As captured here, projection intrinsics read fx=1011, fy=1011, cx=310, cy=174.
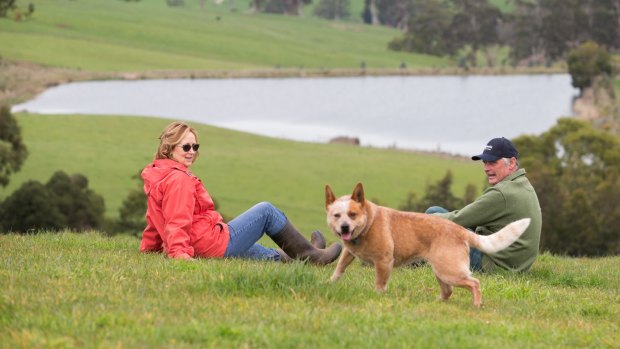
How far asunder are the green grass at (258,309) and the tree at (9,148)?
42.4 m

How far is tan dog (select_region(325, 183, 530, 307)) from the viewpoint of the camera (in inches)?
380

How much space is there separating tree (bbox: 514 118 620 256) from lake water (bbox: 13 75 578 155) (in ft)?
37.0

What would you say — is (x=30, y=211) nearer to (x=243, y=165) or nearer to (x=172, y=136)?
(x=243, y=165)

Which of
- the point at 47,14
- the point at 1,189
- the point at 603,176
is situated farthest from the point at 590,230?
the point at 47,14

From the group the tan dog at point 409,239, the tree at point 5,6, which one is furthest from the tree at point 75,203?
the tan dog at point 409,239

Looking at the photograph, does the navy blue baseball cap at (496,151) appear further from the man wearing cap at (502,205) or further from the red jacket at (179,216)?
the red jacket at (179,216)

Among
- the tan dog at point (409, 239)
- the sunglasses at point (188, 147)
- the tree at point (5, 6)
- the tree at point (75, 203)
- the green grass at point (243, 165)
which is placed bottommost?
the green grass at point (243, 165)

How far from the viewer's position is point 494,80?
5807 inches

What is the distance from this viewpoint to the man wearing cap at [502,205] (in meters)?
13.0

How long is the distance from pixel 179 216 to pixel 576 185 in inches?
2199

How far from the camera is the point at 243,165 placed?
7088 centimetres

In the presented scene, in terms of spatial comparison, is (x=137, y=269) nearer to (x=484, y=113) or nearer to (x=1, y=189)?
(x=1, y=189)

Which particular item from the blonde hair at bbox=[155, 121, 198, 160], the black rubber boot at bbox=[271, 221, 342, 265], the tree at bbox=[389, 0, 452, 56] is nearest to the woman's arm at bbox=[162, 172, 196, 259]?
the blonde hair at bbox=[155, 121, 198, 160]

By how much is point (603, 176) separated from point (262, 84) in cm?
7275
